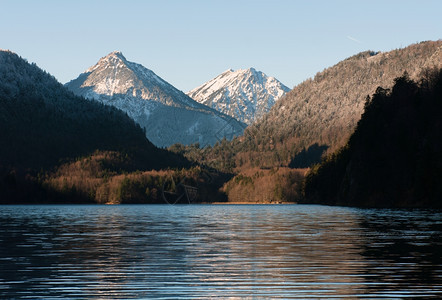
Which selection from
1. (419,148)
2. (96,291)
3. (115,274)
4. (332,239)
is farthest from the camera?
(419,148)

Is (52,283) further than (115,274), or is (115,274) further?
(115,274)

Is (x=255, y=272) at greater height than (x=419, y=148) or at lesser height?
lesser

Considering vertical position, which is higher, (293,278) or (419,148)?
(419,148)

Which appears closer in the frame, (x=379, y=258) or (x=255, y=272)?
(x=255, y=272)

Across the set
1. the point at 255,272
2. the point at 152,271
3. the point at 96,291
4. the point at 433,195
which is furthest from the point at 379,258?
the point at 433,195

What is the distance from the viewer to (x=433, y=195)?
567ft

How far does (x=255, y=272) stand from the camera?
44.0m

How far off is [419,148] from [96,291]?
166m

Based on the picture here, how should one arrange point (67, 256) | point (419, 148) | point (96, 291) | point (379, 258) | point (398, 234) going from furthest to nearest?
point (419, 148) → point (398, 234) → point (67, 256) → point (379, 258) → point (96, 291)

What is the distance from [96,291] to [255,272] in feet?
38.6

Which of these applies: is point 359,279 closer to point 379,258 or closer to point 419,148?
point 379,258

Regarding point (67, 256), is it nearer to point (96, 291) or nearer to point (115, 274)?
point (115, 274)

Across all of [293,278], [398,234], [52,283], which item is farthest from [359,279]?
[398,234]

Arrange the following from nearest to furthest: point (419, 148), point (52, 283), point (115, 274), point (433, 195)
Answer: point (52, 283) → point (115, 274) → point (433, 195) → point (419, 148)
